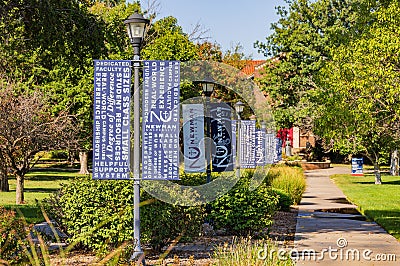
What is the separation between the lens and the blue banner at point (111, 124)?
1111 cm

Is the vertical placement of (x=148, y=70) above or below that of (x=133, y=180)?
above

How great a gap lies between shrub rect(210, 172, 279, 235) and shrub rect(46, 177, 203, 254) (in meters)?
2.14

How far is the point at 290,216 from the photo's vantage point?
19547 mm

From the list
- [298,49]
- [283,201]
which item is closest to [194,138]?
[283,201]

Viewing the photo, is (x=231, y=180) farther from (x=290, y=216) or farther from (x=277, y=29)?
(x=277, y=29)

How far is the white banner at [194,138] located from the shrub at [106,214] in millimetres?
5673

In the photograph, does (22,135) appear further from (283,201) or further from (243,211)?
(243,211)

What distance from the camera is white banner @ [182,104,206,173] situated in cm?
1752

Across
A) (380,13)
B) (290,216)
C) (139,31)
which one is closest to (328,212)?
(290,216)

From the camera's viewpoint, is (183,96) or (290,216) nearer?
(290,216)

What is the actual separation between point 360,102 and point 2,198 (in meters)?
15.3

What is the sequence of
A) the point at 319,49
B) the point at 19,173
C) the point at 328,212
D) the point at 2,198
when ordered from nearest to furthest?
the point at 328,212 → the point at 19,173 → the point at 2,198 → the point at 319,49

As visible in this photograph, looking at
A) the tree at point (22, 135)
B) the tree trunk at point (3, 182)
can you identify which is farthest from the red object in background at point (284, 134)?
the tree at point (22, 135)

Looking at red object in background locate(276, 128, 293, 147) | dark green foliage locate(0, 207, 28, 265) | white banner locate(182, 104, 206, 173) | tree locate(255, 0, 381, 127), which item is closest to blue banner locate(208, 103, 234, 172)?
Result: white banner locate(182, 104, 206, 173)
